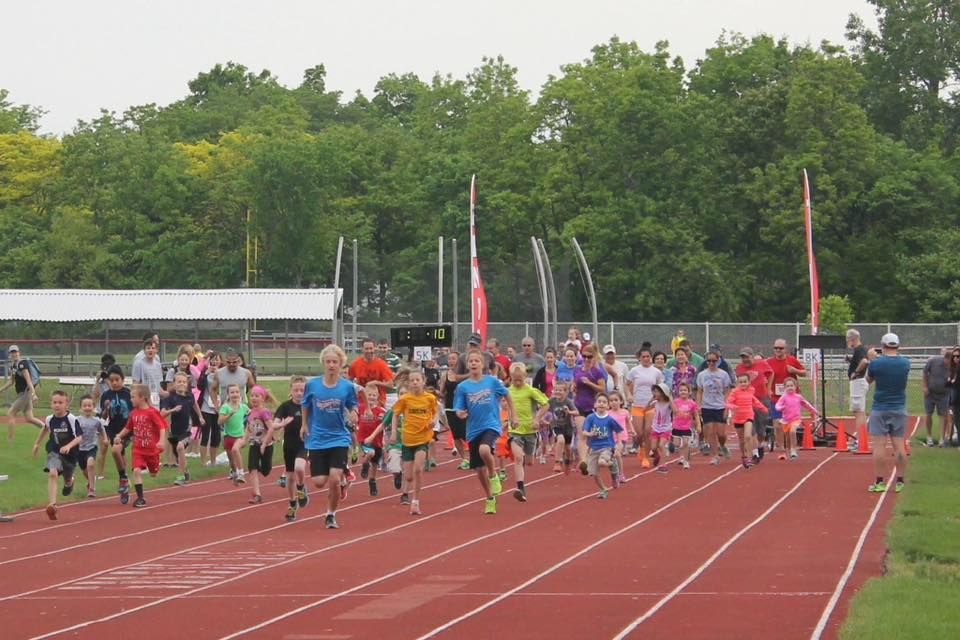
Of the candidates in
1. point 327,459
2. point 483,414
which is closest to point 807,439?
point 483,414

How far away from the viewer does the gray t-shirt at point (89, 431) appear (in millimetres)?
20375

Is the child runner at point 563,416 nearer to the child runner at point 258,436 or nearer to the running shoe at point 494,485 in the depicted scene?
the running shoe at point 494,485

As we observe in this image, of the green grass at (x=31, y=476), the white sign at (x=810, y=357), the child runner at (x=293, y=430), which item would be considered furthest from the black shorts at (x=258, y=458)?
the white sign at (x=810, y=357)

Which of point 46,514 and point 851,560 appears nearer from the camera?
point 851,560

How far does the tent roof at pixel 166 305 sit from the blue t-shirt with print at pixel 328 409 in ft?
122

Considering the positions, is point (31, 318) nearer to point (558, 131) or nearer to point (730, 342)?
point (730, 342)

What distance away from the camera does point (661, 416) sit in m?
25.0

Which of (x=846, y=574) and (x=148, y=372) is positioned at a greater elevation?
(x=148, y=372)

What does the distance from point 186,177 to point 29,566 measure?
68.0 metres

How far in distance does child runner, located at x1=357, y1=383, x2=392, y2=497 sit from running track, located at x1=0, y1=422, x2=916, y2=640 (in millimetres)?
418

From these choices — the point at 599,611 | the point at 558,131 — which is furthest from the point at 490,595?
the point at 558,131

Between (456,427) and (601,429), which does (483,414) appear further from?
(456,427)

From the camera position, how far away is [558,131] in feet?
247

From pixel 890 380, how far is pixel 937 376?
9517 mm
